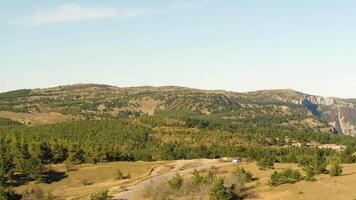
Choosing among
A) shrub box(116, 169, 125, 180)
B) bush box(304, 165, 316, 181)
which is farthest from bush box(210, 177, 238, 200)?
shrub box(116, 169, 125, 180)

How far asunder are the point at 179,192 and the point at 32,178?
65052 millimetres

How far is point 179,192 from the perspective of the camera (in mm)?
98250

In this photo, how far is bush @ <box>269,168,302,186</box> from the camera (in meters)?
95.5

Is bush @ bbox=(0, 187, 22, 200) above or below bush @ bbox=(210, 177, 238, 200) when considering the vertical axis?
below

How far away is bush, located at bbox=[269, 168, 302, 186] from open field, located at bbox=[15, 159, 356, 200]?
1.90m

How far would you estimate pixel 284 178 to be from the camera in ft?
316

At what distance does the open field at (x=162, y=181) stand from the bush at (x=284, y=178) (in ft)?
6.23

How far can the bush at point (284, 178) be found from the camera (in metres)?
95.5

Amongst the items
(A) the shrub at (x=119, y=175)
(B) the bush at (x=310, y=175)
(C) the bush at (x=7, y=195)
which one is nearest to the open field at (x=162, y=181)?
(B) the bush at (x=310, y=175)

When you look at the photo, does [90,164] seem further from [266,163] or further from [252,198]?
[252,198]

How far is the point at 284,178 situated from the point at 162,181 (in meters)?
29.0

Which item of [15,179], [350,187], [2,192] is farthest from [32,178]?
[350,187]

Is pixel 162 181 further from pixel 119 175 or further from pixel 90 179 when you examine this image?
pixel 90 179

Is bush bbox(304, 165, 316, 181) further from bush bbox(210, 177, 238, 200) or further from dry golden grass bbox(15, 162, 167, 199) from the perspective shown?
dry golden grass bbox(15, 162, 167, 199)
